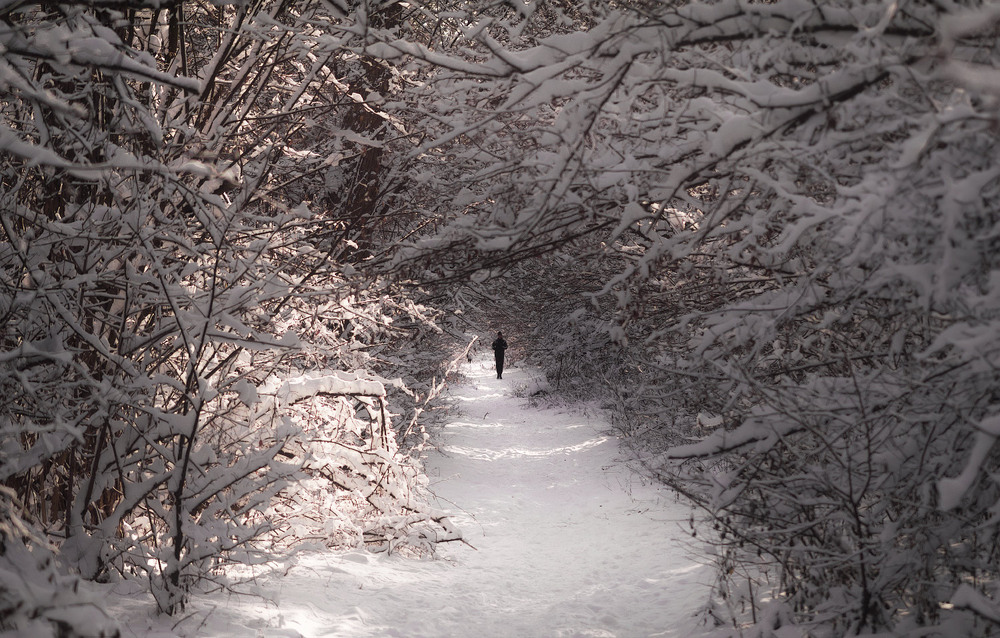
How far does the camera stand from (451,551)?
7.93m

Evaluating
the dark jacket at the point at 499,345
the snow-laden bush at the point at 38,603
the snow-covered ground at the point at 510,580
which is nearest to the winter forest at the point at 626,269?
the snow-laden bush at the point at 38,603

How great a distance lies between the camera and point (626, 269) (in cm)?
432

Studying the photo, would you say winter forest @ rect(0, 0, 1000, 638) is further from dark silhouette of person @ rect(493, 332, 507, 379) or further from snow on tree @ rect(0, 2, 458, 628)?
dark silhouette of person @ rect(493, 332, 507, 379)

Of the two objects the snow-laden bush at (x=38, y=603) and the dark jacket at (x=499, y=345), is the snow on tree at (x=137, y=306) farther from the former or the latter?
the dark jacket at (x=499, y=345)

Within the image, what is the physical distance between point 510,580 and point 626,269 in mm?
4110

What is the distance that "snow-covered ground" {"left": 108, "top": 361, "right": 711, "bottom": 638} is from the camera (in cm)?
484

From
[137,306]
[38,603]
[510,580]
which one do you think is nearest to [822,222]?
[38,603]

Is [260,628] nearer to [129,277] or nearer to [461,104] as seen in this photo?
[129,277]

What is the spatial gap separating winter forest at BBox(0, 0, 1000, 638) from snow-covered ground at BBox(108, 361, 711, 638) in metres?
0.37

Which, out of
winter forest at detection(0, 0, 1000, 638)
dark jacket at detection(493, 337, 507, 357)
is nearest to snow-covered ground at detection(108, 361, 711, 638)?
winter forest at detection(0, 0, 1000, 638)

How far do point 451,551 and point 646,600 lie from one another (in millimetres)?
2472

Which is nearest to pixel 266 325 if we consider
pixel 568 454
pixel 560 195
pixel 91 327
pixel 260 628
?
pixel 91 327

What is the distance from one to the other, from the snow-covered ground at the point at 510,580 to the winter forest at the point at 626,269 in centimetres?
37

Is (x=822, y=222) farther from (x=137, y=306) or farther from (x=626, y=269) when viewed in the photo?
(x=137, y=306)
